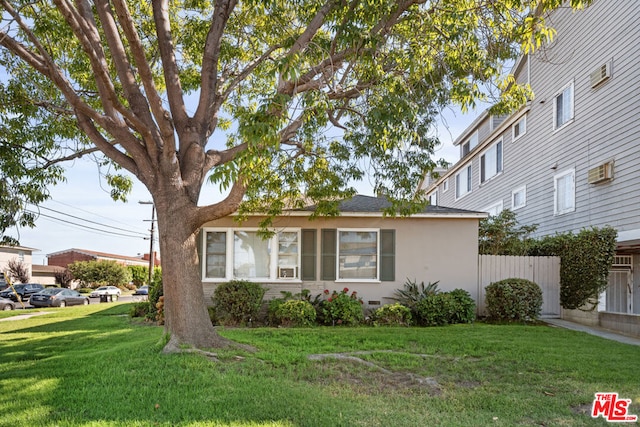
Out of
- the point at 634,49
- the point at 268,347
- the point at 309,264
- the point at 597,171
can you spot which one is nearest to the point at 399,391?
the point at 268,347

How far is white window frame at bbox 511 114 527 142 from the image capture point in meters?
17.8

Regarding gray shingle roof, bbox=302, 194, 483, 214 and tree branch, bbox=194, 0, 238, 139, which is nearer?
tree branch, bbox=194, 0, 238, 139

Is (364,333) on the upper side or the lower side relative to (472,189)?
lower

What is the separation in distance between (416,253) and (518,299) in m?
2.93

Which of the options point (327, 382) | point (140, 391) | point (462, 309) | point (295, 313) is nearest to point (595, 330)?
point (462, 309)

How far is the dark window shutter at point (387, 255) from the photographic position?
13.1 m

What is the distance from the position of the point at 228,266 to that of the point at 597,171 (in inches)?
426

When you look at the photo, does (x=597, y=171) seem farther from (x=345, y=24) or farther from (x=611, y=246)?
(x=345, y=24)

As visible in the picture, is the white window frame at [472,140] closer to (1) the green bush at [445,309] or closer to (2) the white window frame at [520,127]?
(2) the white window frame at [520,127]

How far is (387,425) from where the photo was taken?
15.0ft

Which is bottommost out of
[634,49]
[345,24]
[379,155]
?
[379,155]

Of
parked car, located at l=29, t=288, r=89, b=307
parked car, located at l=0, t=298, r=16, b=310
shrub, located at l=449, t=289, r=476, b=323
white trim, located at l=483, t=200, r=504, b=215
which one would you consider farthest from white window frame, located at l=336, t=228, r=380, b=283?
parked car, located at l=29, t=288, r=89, b=307

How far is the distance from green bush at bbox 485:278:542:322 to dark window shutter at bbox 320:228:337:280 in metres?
4.46

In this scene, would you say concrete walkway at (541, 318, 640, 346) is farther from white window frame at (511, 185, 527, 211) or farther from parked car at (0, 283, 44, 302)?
parked car at (0, 283, 44, 302)
